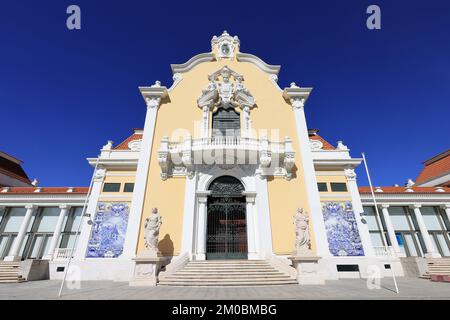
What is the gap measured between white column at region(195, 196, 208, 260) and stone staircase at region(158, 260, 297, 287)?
49.2 inches

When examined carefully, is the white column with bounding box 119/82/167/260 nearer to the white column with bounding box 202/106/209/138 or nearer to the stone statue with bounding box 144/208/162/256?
the stone statue with bounding box 144/208/162/256

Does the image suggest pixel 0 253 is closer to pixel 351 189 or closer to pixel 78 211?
pixel 78 211

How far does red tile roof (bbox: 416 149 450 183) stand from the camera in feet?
81.5

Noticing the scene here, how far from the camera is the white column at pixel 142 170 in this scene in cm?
1191

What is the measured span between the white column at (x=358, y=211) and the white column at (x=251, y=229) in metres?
6.39

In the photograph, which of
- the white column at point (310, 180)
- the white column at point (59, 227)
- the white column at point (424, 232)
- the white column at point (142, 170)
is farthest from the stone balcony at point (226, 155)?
the white column at point (424, 232)

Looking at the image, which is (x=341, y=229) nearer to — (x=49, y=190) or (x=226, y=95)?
(x=226, y=95)

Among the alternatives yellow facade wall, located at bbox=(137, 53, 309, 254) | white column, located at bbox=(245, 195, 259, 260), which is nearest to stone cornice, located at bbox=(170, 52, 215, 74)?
yellow facade wall, located at bbox=(137, 53, 309, 254)

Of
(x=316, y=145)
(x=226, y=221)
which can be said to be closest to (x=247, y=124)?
(x=316, y=145)

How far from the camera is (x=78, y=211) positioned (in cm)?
1964

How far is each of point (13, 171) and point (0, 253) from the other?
44.4ft

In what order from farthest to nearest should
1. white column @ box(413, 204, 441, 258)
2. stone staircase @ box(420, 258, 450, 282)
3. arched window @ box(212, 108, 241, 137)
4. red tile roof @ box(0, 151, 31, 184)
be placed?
red tile roof @ box(0, 151, 31, 184) < white column @ box(413, 204, 441, 258) < arched window @ box(212, 108, 241, 137) < stone staircase @ box(420, 258, 450, 282)

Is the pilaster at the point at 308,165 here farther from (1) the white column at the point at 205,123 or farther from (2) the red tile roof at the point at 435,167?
(2) the red tile roof at the point at 435,167
